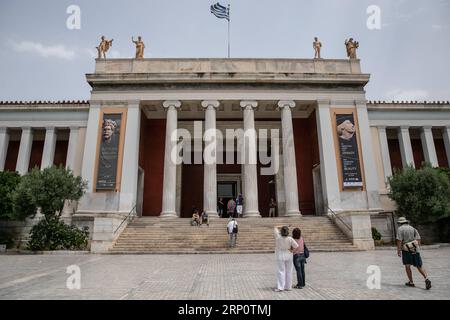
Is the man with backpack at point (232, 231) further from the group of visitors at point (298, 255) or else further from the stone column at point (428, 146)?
the stone column at point (428, 146)

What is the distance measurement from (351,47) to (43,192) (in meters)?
22.2

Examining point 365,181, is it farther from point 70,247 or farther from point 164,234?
point 70,247

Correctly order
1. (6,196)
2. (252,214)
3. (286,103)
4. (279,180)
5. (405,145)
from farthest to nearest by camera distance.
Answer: (279,180) → (405,145) → (286,103) → (252,214) → (6,196)

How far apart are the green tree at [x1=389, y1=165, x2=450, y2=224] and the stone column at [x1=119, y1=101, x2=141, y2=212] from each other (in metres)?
15.6

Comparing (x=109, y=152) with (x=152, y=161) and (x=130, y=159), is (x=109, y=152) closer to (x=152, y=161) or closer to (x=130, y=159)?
(x=130, y=159)

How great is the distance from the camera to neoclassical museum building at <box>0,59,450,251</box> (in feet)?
65.8

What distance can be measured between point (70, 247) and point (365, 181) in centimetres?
1762

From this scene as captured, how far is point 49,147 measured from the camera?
2220 cm

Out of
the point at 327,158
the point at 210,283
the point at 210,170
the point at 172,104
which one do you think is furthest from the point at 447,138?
the point at 210,283

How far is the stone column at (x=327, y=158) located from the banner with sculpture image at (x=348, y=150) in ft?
1.65

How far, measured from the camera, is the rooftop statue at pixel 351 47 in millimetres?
22844

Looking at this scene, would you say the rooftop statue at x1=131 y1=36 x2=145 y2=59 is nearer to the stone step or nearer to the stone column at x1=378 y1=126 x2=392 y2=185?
the stone step

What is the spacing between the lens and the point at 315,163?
2336 centimetres

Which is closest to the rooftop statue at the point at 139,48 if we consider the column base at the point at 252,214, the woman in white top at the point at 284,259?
the column base at the point at 252,214
